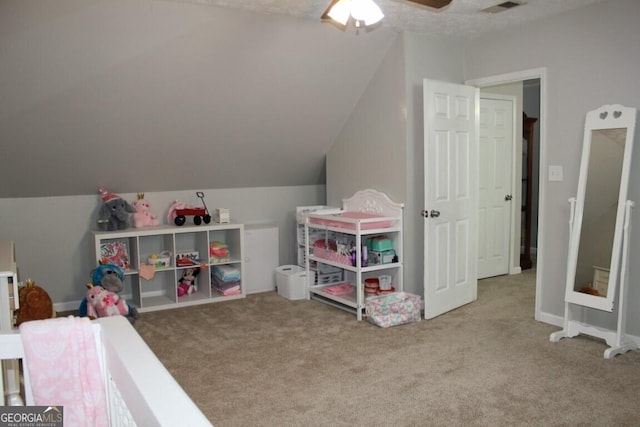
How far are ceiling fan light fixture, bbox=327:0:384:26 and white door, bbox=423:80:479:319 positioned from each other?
1.62m

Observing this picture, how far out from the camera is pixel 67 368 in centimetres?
157

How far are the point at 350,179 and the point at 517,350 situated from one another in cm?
215

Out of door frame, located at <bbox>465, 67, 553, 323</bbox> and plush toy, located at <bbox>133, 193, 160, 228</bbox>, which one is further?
plush toy, located at <bbox>133, 193, 160, 228</bbox>

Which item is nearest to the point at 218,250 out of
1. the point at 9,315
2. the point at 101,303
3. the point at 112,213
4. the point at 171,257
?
the point at 171,257

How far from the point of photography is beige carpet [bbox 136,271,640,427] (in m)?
2.61

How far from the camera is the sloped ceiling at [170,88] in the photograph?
10.9 ft

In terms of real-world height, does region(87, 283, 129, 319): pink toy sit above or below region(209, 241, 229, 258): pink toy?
below

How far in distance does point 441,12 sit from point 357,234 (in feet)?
5.63

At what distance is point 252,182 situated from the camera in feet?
17.2

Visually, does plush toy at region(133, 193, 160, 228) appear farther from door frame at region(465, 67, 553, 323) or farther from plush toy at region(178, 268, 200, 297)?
door frame at region(465, 67, 553, 323)

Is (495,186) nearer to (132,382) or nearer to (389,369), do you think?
(389,369)

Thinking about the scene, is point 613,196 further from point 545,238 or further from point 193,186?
point 193,186

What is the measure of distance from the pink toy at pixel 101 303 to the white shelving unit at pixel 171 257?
17.3 inches

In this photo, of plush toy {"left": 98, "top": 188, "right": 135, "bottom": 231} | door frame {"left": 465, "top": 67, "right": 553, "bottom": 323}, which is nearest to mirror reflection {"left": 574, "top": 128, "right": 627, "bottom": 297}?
door frame {"left": 465, "top": 67, "right": 553, "bottom": 323}
